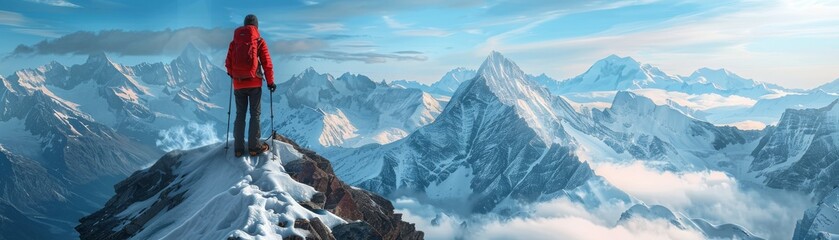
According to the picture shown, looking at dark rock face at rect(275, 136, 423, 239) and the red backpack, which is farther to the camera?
dark rock face at rect(275, 136, 423, 239)

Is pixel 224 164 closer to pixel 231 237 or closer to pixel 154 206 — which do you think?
pixel 154 206

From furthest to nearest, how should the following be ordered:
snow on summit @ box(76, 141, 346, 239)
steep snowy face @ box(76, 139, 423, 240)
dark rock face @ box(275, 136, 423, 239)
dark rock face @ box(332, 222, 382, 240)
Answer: dark rock face @ box(275, 136, 423, 239) < dark rock face @ box(332, 222, 382, 240) < steep snowy face @ box(76, 139, 423, 240) < snow on summit @ box(76, 141, 346, 239)

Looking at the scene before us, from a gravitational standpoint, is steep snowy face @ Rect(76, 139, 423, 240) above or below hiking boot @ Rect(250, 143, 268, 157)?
below

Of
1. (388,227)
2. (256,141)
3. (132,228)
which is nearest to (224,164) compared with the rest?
(256,141)

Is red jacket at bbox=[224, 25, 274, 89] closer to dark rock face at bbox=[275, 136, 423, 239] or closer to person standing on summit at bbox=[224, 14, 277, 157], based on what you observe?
person standing on summit at bbox=[224, 14, 277, 157]

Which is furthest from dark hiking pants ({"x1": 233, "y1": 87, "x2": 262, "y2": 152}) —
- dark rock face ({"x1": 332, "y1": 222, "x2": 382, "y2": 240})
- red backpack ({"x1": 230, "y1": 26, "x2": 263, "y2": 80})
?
dark rock face ({"x1": 332, "y1": 222, "x2": 382, "y2": 240})

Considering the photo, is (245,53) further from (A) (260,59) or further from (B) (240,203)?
(B) (240,203)

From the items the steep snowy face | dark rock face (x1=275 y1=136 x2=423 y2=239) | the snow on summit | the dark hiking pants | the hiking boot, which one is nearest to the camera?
the snow on summit

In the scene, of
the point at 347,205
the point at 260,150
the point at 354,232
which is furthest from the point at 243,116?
the point at 354,232
